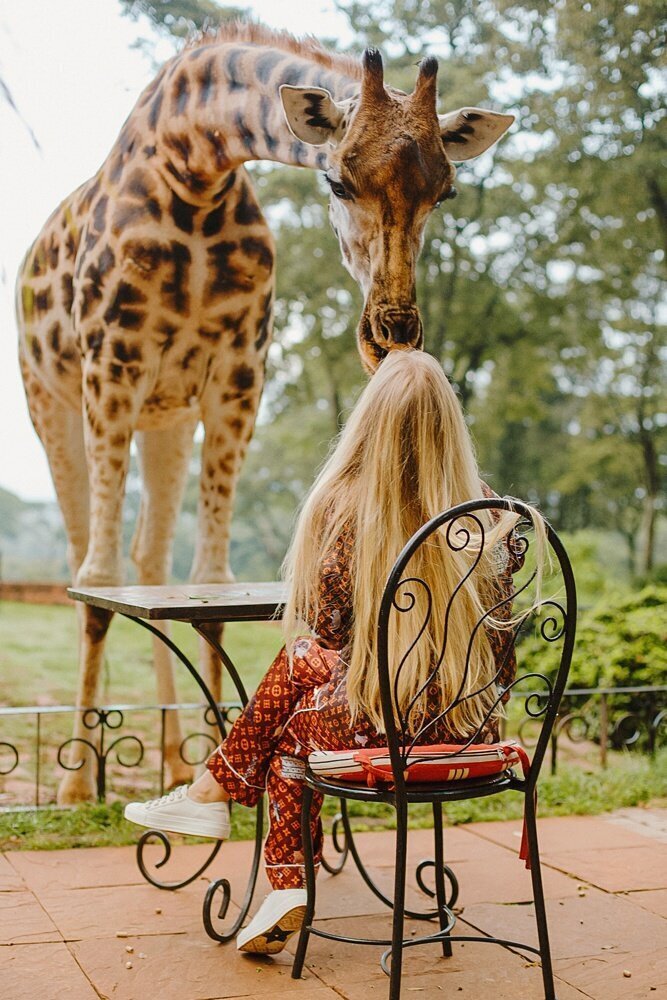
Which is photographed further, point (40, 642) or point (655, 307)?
point (655, 307)

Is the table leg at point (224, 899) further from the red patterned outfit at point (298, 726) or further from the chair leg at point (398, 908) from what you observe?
the chair leg at point (398, 908)

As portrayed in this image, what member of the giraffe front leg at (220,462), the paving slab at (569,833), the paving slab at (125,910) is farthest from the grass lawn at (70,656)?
the paving slab at (125,910)

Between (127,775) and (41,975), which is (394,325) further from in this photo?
(127,775)

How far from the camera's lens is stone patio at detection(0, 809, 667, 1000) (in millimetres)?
2736

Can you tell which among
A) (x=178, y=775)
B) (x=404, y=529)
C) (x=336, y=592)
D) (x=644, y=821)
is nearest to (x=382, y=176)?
(x=404, y=529)

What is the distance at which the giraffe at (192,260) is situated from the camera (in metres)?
3.91

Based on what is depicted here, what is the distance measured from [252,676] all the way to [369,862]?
523cm

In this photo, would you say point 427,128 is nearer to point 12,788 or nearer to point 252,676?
point 12,788

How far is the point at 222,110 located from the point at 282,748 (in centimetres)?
259

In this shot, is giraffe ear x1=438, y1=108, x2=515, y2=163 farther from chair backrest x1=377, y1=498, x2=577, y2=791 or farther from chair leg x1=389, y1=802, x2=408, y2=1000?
chair leg x1=389, y1=802, x2=408, y2=1000

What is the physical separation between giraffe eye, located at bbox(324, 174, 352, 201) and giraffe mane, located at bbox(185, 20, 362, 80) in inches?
23.3

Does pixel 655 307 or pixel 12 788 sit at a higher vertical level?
pixel 655 307

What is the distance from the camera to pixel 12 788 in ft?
16.2

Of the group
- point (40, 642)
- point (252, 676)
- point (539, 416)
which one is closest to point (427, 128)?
point (252, 676)
